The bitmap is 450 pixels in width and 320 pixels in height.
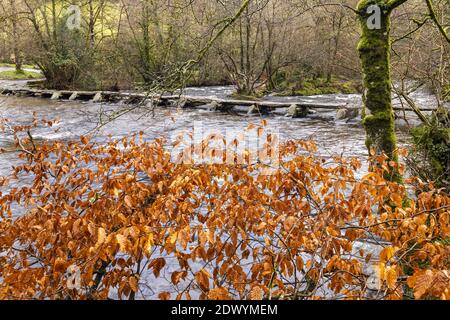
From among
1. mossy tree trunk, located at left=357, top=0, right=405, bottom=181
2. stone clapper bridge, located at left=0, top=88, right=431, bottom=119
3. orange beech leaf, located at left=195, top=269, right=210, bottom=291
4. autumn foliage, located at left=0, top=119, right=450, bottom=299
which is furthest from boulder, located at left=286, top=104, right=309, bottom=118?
orange beech leaf, located at left=195, top=269, right=210, bottom=291

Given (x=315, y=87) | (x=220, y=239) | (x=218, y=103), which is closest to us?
(x=220, y=239)

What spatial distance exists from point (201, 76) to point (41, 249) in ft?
94.6

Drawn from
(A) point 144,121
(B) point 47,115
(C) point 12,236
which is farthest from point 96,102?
(C) point 12,236

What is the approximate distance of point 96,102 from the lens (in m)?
24.3

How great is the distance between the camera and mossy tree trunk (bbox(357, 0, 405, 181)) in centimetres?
576

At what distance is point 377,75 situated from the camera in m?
5.91

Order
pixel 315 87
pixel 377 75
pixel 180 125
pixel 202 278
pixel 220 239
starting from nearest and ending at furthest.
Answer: pixel 202 278 < pixel 220 239 < pixel 377 75 < pixel 180 125 < pixel 315 87

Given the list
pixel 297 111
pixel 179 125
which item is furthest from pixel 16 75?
pixel 297 111

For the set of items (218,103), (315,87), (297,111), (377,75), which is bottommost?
(297,111)

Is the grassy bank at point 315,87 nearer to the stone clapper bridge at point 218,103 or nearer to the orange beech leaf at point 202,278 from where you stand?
the stone clapper bridge at point 218,103

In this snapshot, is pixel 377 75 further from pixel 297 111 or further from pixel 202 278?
pixel 297 111

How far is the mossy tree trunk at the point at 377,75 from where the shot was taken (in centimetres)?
576

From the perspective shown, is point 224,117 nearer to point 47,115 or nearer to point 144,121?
point 144,121

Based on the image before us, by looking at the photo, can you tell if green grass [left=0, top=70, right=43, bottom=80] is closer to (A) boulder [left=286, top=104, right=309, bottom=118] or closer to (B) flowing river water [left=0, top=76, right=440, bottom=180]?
(B) flowing river water [left=0, top=76, right=440, bottom=180]
